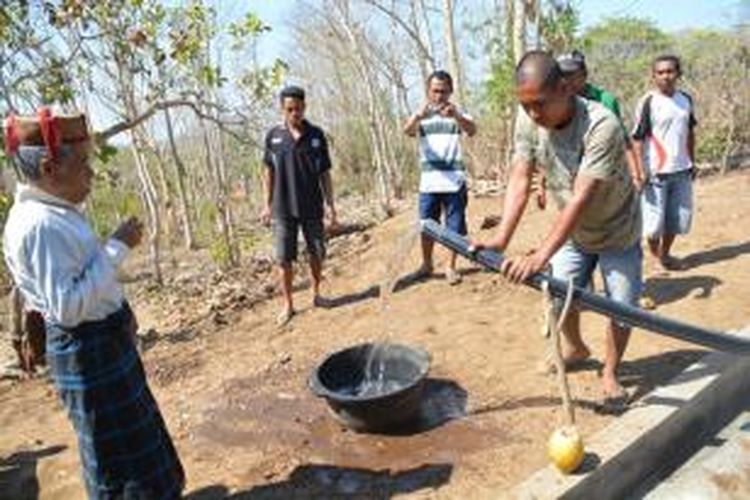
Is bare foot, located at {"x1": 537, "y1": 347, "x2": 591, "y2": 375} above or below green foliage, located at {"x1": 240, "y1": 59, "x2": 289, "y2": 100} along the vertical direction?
below

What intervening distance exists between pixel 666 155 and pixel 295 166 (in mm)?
2965

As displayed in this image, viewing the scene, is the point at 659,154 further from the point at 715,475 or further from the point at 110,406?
the point at 110,406

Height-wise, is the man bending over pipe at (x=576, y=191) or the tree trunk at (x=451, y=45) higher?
the tree trunk at (x=451, y=45)

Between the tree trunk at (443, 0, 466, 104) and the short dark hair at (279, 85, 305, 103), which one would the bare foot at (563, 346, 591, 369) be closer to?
the short dark hair at (279, 85, 305, 103)

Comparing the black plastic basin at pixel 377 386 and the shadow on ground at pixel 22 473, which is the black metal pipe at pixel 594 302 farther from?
the shadow on ground at pixel 22 473

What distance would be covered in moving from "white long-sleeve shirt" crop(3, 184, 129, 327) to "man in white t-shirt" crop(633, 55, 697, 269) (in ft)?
15.8

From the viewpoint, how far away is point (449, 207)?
6879 mm

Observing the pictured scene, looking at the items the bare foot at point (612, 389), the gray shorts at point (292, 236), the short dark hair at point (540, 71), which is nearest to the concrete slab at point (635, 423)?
the bare foot at point (612, 389)

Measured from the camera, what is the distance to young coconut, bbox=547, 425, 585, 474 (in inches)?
140

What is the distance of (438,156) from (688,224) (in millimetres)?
2097

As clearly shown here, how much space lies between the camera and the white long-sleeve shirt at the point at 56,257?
286 centimetres

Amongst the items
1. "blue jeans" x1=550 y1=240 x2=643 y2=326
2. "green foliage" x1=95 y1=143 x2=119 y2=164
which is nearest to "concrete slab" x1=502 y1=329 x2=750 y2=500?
"blue jeans" x1=550 y1=240 x2=643 y2=326

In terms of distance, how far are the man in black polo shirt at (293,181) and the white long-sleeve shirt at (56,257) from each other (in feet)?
11.7

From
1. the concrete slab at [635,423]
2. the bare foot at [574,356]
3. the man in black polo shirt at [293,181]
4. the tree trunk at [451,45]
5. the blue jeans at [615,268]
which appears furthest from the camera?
the tree trunk at [451,45]
